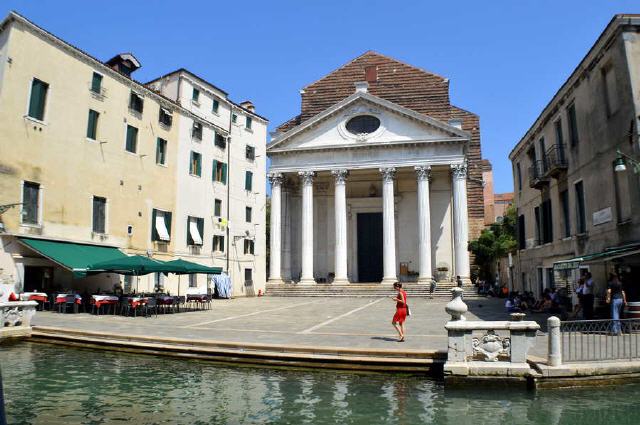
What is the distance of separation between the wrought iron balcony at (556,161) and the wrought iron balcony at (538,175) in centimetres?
70

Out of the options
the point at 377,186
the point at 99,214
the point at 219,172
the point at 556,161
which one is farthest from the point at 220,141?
the point at 556,161

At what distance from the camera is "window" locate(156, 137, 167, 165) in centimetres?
2755

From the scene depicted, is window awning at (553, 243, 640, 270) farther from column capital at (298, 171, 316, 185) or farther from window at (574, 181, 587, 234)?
column capital at (298, 171, 316, 185)

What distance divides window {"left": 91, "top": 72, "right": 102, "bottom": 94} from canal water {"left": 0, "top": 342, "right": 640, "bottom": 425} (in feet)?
52.9

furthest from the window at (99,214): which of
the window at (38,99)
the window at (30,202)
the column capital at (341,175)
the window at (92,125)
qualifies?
the column capital at (341,175)

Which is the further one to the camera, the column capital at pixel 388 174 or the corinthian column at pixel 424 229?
the column capital at pixel 388 174

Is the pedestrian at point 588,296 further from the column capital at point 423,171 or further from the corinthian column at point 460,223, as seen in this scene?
the column capital at point 423,171

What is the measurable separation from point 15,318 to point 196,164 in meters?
17.7

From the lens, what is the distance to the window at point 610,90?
1513 cm

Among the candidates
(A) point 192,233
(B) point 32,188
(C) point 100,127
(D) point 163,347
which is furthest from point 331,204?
(D) point 163,347

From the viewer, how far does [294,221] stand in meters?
41.4

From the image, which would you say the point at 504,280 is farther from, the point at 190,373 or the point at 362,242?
the point at 190,373

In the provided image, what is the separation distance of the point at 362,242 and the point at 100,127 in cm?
2312

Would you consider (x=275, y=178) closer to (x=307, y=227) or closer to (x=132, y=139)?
(x=307, y=227)
